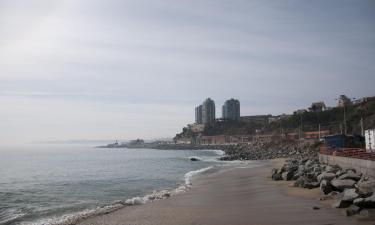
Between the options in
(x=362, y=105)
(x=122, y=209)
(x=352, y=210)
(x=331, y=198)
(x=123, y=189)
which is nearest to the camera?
(x=352, y=210)

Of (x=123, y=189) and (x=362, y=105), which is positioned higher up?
(x=362, y=105)

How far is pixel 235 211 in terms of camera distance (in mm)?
19734

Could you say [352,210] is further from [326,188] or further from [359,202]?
[326,188]

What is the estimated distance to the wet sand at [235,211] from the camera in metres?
16.4

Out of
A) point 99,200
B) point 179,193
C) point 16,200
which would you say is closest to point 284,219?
point 179,193

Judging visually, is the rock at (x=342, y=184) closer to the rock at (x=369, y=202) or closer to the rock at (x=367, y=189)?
the rock at (x=367, y=189)

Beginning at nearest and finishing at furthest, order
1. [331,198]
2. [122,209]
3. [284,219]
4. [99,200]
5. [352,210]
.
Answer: [352,210], [284,219], [331,198], [122,209], [99,200]

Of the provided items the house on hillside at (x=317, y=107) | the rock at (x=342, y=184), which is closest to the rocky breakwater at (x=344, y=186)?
the rock at (x=342, y=184)

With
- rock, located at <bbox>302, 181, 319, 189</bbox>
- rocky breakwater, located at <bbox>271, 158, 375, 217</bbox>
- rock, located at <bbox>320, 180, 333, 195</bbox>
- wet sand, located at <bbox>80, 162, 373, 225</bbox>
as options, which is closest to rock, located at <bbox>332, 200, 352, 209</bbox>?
rocky breakwater, located at <bbox>271, 158, 375, 217</bbox>

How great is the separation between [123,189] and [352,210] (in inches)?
955

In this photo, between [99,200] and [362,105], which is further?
[362,105]

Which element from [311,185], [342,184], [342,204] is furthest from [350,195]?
→ [311,185]

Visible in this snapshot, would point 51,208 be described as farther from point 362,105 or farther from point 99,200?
point 362,105

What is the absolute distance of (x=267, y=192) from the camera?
85.9 feet
